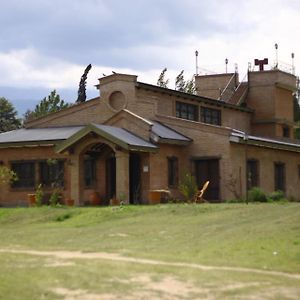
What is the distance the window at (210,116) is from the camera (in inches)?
1762

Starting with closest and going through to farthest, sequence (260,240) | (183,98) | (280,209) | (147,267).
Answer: (147,267)
(260,240)
(280,209)
(183,98)

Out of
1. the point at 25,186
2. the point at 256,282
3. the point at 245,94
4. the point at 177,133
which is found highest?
the point at 245,94

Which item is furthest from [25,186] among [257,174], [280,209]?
[280,209]

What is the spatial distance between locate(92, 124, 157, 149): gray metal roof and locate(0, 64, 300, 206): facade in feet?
0.32

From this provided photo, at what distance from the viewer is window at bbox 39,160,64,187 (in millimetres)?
37500

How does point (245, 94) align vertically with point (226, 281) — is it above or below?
above

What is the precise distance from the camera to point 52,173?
3794 centimetres

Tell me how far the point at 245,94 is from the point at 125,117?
58.0ft

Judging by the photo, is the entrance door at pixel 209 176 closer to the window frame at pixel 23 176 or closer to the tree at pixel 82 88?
the window frame at pixel 23 176

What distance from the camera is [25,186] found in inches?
1513

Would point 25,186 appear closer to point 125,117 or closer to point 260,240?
point 125,117

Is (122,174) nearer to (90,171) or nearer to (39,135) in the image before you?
(90,171)

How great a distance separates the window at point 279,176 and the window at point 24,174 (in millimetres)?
13832

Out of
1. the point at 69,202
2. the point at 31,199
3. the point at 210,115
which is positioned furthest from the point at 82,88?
the point at 69,202
